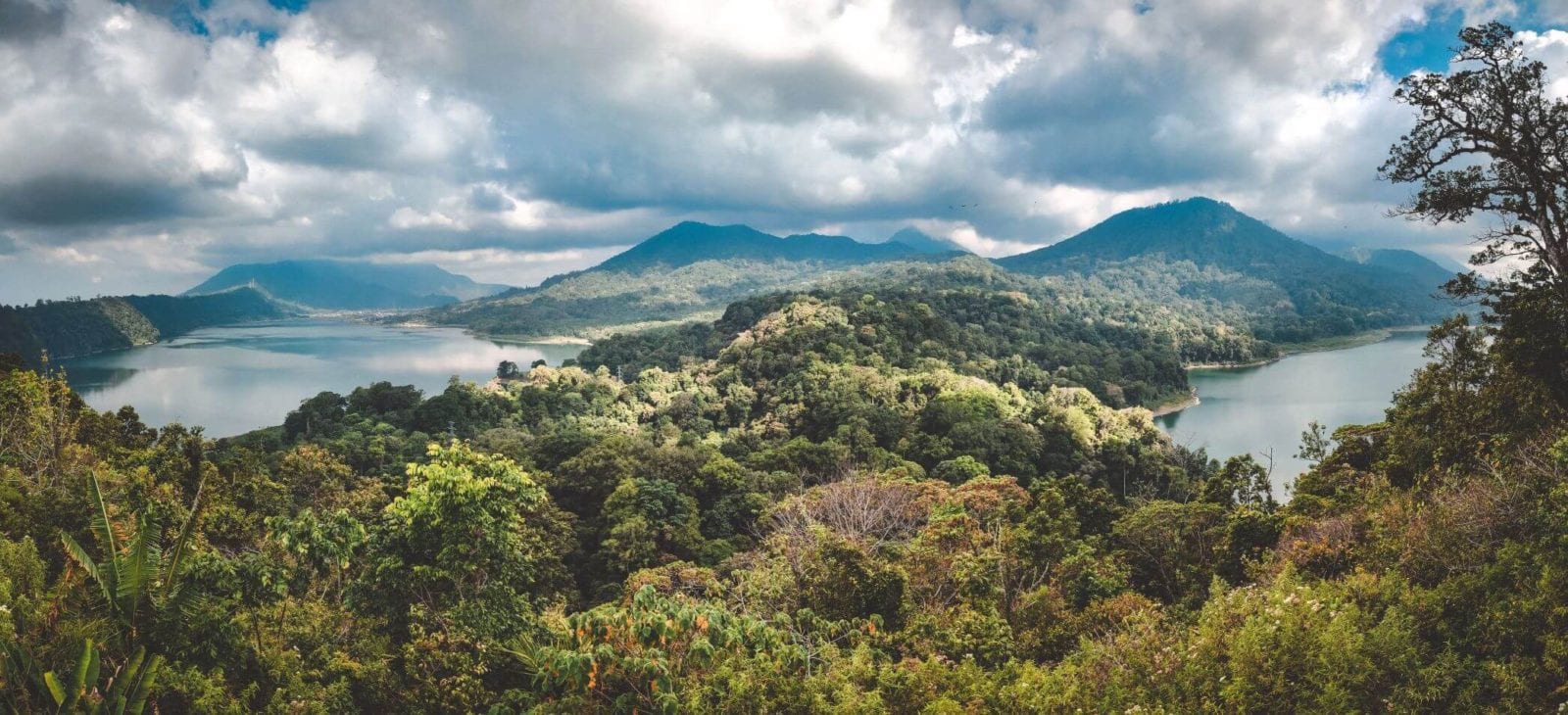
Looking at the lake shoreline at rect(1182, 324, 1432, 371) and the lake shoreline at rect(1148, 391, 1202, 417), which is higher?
the lake shoreline at rect(1182, 324, 1432, 371)

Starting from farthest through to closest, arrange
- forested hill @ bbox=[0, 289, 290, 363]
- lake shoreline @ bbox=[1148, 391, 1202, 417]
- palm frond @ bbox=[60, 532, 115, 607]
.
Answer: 1. forested hill @ bbox=[0, 289, 290, 363]
2. lake shoreline @ bbox=[1148, 391, 1202, 417]
3. palm frond @ bbox=[60, 532, 115, 607]

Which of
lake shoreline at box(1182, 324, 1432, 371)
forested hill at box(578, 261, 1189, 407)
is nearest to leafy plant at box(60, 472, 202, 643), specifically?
forested hill at box(578, 261, 1189, 407)

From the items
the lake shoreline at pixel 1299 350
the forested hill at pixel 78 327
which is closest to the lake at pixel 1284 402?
the lake shoreline at pixel 1299 350

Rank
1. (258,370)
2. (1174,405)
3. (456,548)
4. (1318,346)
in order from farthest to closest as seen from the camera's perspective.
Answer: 1. (1318,346)
2. (258,370)
3. (1174,405)
4. (456,548)

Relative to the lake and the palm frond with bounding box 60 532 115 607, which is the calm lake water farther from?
the lake

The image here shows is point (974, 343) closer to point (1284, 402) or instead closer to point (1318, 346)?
point (1284, 402)

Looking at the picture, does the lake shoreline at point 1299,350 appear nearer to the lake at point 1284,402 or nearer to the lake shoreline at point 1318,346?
the lake shoreline at point 1318,346

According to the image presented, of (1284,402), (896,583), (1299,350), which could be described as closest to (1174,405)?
(1284,402)
